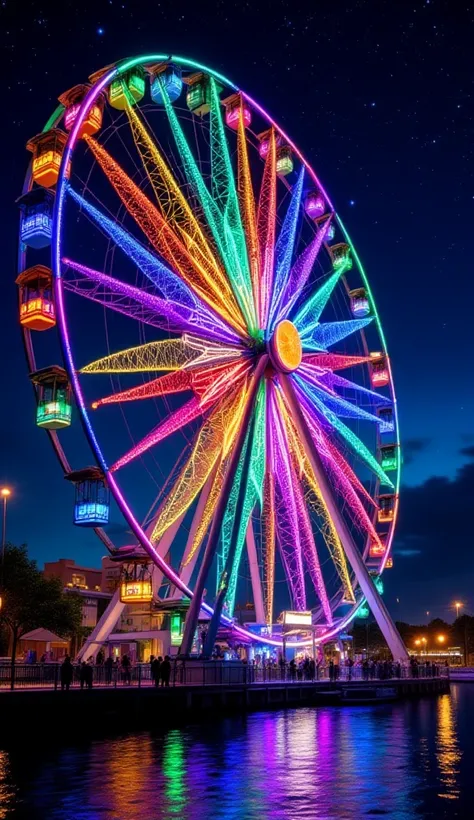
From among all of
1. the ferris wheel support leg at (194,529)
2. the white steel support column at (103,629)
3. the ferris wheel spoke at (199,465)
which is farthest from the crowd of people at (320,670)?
the ferris wheel spoke at (199,465)

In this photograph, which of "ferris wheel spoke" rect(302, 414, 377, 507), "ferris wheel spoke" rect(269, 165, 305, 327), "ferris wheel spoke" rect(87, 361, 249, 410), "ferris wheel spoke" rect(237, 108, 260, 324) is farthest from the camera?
"ferris wheel spoke" rect(302, 414, 377, 507)

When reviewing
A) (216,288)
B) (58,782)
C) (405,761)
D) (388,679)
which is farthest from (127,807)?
(388,679)

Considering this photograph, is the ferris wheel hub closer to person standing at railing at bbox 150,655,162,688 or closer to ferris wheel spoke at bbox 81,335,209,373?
ferris wheel spoke at bbox 81,335,209,373

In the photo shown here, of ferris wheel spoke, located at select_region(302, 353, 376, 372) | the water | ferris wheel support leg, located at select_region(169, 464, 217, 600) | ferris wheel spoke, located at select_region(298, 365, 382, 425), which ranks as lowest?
the water

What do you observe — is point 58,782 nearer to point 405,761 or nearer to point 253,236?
point 405,761

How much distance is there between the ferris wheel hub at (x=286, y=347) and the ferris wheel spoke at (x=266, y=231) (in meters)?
0.66

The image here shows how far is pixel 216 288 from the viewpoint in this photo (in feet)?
88.0

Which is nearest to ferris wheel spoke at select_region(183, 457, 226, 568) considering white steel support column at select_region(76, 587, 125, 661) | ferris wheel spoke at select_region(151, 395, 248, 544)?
ferris wheel spoke at select_region(151, 395, 248, 544)

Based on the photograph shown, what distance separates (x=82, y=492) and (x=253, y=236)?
9.46m

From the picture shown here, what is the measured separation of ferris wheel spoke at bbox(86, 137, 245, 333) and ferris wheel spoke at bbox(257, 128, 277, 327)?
6.12ft

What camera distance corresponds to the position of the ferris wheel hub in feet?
93.2

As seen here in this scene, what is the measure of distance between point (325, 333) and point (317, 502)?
643cm

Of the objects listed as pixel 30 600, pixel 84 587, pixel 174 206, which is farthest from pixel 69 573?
pixel 174 206

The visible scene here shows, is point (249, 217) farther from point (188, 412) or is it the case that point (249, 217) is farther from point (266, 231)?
point (188, 412)
